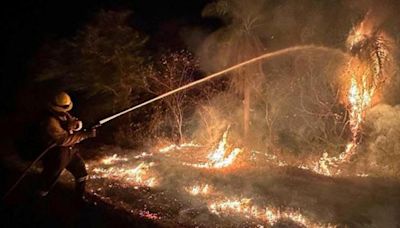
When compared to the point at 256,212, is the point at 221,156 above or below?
below

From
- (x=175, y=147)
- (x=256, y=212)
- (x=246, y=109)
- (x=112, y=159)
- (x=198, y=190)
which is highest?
(x=246, y=109)

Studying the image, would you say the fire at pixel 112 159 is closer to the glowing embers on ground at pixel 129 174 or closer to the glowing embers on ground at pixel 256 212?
the glowing embers on ground at pixel 129 174

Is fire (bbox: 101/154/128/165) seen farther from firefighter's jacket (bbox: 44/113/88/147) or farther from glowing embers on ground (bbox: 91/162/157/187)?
firefighter's jacket (bbox: 44/113/88/147)

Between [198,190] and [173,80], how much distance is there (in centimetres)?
504

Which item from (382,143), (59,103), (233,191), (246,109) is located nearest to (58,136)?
(59,103)

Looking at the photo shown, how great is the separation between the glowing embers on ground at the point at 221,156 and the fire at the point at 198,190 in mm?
1390

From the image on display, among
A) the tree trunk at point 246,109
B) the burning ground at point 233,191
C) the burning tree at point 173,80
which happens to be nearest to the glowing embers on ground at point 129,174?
the burning ground at point 233,191

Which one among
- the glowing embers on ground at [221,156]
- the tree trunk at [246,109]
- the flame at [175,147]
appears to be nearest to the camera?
the glowing embers on ground at [221,156]

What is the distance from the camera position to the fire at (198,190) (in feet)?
25.5

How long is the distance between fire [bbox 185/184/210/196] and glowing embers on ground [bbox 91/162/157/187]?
78cm

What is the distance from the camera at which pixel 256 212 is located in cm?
709

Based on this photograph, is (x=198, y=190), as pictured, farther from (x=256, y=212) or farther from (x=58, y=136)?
(x=58, y=136)

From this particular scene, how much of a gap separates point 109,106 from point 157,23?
578 centimetres

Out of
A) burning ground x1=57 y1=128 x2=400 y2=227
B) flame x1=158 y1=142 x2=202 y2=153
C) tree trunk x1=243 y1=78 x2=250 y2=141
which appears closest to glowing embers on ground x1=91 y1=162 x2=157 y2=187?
burning ground x1=57 y1=128 x2=400 y2=227
